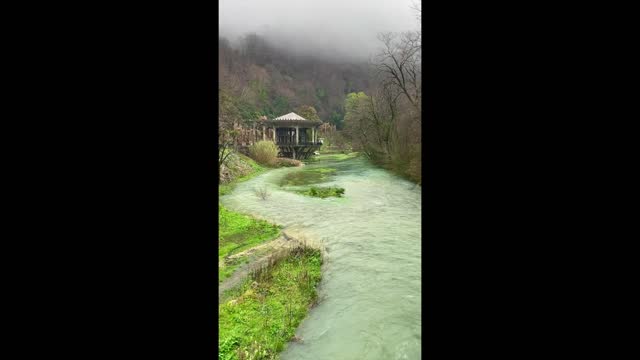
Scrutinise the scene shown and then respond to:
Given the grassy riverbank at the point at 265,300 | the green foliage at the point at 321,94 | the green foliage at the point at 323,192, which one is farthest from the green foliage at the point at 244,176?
the green foliage at the point at 321,94

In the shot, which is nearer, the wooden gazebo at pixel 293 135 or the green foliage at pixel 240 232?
the green foliage at pixel 240 232

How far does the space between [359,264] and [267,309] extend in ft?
8.53

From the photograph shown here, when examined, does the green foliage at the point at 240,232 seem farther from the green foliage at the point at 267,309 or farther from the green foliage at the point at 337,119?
the green foliage at the point at 337,119

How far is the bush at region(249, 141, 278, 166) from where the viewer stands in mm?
21234

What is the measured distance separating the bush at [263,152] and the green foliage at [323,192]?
700cm

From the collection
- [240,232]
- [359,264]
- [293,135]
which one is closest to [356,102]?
[293,135]

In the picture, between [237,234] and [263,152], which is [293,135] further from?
[237,234]

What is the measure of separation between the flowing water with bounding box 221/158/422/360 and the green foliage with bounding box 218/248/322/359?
0.19 meters

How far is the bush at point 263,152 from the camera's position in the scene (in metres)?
21.2

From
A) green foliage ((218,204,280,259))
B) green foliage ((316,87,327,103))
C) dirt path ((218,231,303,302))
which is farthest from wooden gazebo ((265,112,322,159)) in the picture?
green foliage ((316,87,327,103))

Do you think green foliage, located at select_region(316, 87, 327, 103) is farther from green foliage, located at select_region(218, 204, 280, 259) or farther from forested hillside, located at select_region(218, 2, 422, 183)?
green foliage, located at select_region(218, 204, 280, 259)

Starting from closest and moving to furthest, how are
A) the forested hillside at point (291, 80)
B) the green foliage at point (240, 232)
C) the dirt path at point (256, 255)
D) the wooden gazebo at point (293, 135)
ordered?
the dirt path at point (256, 255) → the green foliage at point (240, 232) → the wooden gazebo at point (293, 135) → the forested hillside at point (291, 80)
